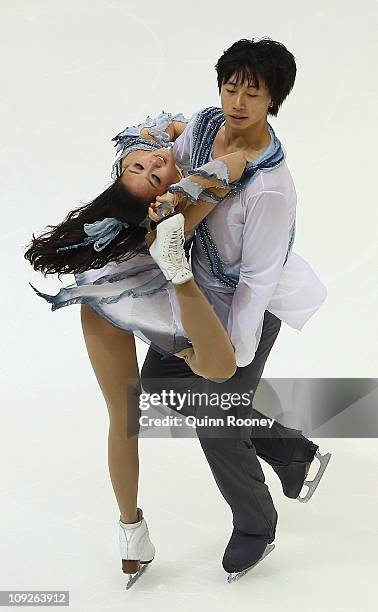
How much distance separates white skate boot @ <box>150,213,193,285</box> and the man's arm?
0.68ft

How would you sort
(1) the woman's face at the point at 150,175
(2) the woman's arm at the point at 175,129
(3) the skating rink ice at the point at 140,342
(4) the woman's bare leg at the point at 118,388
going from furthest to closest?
(3) the skating rink ice at the point at 140,342 < (2) the woman's arm at the point at 175,129 < (4) the woman's bare leg at the point at 118,388 < (1) the woman's face at the point at 150,175

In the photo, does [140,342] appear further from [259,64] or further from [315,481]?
[259,64]

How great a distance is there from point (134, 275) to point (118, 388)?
11.5 inches

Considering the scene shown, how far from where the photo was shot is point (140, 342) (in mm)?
4434

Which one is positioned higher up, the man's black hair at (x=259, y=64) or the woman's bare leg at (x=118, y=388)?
the man's black hair at (x=259, y=64)

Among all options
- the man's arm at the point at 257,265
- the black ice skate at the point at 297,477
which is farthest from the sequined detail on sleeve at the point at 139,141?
the black ice skate at the point at 297,477

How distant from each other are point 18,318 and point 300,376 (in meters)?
1.22

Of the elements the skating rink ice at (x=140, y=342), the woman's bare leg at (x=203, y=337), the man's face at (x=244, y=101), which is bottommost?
the skating rink ice at (x=140, y=342)

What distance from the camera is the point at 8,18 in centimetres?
589

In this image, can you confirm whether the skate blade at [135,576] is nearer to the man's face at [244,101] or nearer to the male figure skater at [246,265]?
the male figure skater at [246,265]

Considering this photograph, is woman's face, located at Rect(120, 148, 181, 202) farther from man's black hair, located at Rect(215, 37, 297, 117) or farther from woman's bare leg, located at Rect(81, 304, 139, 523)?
woman's bare leg, located at Rect(81, 304, 139, 523)

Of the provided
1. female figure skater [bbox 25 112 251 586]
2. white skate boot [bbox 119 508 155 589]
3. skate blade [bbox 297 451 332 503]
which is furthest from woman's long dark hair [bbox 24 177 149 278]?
skate blade [bbox 297 451 332 503]

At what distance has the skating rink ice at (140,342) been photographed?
118 inches
